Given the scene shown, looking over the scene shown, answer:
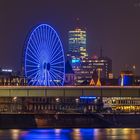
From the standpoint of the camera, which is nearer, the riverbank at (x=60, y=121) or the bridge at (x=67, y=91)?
the riverbank at (x=60, y=121)

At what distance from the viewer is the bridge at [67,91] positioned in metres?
196

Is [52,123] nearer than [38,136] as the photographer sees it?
No

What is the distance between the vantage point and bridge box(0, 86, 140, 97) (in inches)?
7712

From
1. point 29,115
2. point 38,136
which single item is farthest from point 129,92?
point 38,136

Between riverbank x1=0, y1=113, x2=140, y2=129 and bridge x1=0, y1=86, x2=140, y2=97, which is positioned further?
bridge x1=0, y1=86, x2=140, y2=97

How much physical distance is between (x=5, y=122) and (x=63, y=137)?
→ 43651 mm

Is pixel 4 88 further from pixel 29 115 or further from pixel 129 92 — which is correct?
pixel 129 92

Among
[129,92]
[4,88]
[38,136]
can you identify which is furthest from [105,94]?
[38,136]

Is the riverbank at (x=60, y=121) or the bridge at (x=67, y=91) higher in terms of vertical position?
the bridge at (x=67, y=91)

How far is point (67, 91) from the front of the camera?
198 meters

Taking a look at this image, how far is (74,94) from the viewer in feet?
651

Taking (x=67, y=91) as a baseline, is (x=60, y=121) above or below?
below

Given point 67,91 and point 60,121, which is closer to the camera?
point 60,121

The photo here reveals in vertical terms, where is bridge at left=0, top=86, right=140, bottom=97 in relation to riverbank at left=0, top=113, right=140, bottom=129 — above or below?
above
